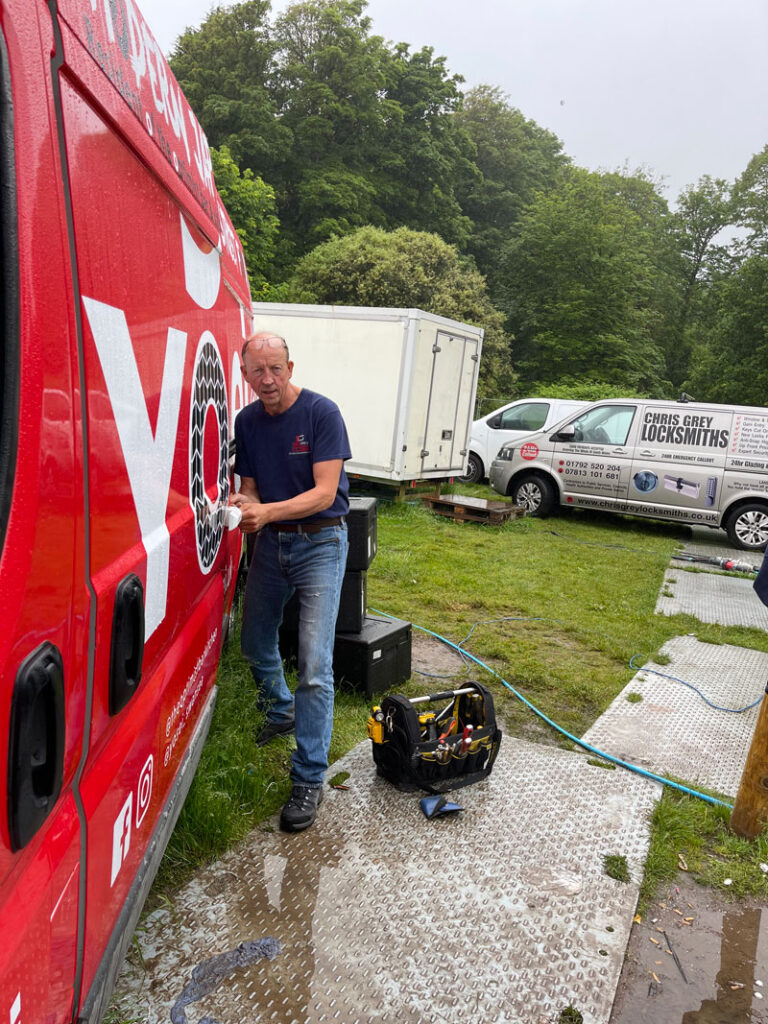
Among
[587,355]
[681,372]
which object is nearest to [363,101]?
[587,355]

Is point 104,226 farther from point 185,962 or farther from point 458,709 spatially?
point 458,709

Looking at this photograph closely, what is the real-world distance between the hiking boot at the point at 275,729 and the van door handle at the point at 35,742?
279cm

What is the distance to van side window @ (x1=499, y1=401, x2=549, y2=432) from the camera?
43.9ft

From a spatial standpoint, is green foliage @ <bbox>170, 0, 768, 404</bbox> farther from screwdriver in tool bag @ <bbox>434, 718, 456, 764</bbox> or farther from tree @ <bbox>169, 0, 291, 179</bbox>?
screwdriver in tool bag @ <bbox>434, 718, 456, 764</bbox>

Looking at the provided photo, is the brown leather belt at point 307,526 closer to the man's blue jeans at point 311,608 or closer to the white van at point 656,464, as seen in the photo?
the man's blue jeans at point 311,608

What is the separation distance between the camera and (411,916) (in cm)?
270

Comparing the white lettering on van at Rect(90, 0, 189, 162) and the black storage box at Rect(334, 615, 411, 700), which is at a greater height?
the white lettering on van at Rect(90, 0, 189, 162)

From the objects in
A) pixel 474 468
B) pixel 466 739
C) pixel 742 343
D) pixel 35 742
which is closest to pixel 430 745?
pixel 466 739

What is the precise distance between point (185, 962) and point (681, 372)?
135 feet

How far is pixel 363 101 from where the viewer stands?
3462 cm

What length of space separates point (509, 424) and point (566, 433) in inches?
91.9

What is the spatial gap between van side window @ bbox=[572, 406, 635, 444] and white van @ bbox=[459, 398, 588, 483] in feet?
2.89

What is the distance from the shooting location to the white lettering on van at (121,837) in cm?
158

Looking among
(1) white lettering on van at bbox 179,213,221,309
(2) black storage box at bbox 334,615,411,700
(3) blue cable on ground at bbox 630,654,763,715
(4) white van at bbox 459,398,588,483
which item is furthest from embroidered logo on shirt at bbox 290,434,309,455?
(4) white van at bbox 459,398,588,483
